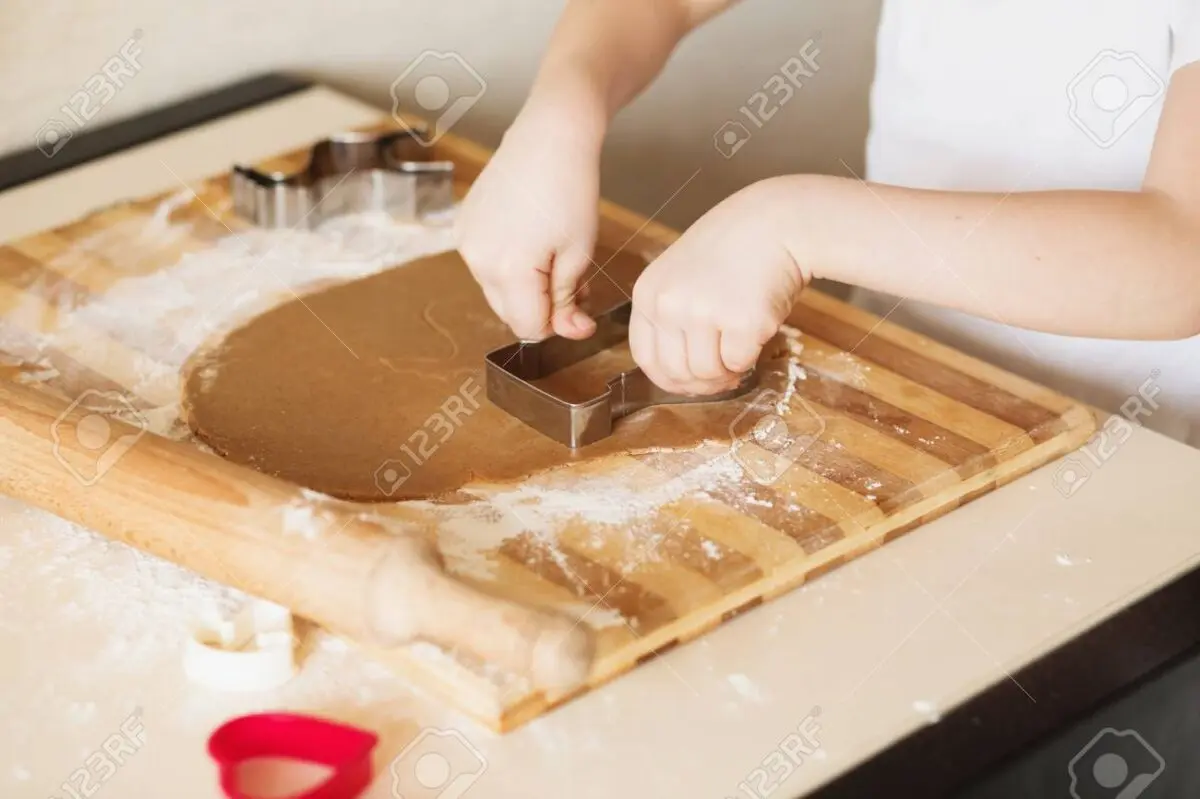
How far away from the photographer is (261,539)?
2.32ft

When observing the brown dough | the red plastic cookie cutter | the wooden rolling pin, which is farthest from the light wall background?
the red plastic cookie cutter

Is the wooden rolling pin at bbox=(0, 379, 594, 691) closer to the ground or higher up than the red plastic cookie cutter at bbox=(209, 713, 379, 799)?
higher up

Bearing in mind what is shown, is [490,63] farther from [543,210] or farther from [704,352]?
[704,352]

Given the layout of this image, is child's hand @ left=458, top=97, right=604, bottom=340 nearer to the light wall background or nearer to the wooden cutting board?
the wooden cutting board

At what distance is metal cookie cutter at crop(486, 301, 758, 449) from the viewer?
87 cm

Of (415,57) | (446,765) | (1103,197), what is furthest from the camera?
(415,57)

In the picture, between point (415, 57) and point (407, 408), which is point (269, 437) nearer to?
point (407, 408)

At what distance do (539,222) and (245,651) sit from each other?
361mm

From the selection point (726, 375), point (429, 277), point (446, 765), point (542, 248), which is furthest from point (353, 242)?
point (446, 765)

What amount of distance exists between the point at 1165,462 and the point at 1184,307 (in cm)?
13

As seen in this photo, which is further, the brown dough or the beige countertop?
the brown dough

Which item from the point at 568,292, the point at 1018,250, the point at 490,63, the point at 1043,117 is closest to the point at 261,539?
the point at 568,292

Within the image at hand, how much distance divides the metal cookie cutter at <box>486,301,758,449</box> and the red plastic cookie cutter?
0.85 feet

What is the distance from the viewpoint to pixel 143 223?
1143mm
